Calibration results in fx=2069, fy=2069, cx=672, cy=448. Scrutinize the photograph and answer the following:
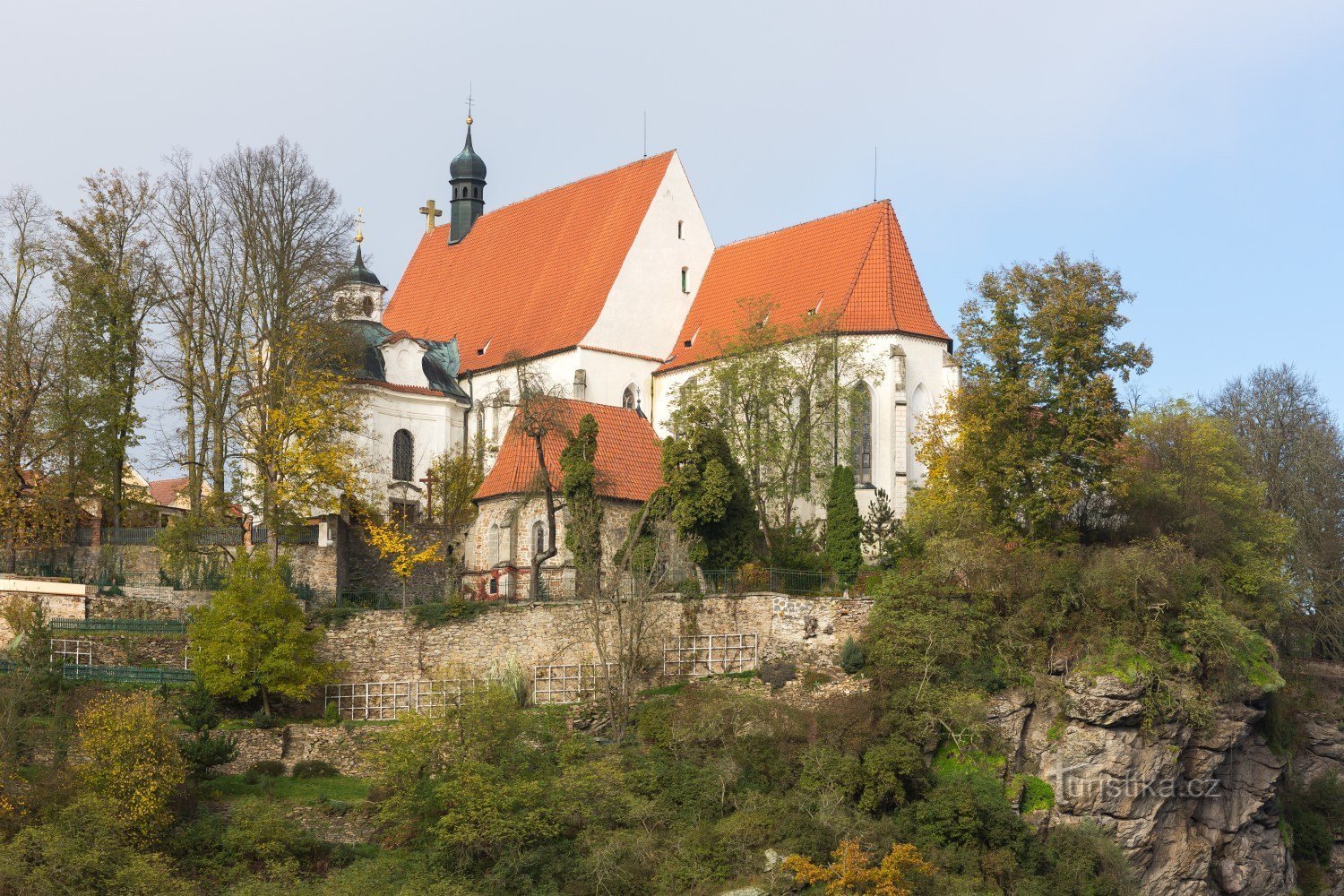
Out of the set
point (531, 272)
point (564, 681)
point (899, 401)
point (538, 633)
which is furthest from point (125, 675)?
point (531, 272)

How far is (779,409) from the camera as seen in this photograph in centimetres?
5041

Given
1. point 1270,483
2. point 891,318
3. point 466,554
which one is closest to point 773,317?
point 891,318

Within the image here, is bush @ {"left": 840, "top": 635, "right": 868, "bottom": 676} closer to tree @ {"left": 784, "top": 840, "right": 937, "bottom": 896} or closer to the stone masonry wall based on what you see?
the stone masonry wall

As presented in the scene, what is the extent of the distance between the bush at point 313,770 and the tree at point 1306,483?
25327mm

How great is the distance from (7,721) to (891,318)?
24950 millimetres

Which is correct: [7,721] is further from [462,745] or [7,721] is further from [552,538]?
[552,538]

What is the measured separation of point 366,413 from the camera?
181 ft

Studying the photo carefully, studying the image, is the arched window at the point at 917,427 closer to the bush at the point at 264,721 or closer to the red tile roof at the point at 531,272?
the red tile roof at the point at 531,272

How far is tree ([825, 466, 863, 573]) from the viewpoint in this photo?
1875 inches

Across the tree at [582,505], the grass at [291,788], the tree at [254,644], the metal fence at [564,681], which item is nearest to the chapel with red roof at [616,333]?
the tree at [582,505]

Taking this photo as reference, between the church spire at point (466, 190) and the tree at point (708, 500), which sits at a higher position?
the church spire at point (466, 190)

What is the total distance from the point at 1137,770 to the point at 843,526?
9.37m

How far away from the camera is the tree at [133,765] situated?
36.5 meters

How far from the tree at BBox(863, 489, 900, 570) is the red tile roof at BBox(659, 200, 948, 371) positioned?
531 cm
